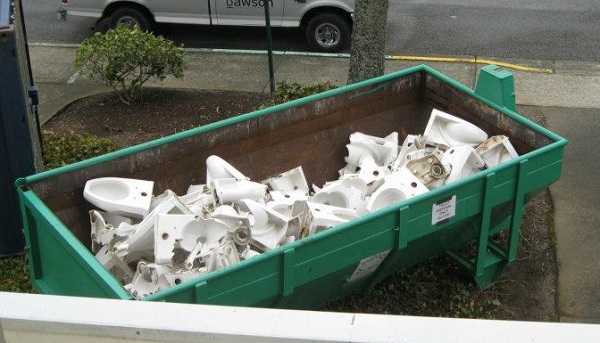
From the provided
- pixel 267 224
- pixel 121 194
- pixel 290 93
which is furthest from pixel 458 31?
pixel 121 194

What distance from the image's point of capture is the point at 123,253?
5184mm

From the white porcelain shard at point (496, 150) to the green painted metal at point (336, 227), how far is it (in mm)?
201

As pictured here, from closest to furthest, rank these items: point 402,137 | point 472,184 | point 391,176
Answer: point 472,184, point 391,176, point 402,137

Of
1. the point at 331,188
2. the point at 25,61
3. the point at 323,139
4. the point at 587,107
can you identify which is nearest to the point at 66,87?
the point at 25,61

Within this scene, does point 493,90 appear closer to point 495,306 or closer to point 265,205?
point 495,306

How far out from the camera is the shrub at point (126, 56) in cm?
881

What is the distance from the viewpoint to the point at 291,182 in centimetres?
630

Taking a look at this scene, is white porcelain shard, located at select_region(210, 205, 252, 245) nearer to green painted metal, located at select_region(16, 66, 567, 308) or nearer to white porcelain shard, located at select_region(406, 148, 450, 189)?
green painted metal, located at select_region(16, 66, 567, 308)

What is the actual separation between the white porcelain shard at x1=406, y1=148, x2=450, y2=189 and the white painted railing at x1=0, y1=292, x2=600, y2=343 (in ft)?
11.3

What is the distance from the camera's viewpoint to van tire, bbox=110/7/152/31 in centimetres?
1155

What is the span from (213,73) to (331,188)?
16.6 feet

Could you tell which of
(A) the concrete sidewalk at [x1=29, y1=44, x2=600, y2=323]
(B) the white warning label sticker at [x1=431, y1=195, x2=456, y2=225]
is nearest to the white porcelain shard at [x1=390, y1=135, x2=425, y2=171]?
(B) the white warning label sticker at [x1=431, y1=195, x2=456, y2=225]

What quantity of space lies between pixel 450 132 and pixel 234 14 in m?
5.69

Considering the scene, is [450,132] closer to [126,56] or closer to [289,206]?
[289,206]
